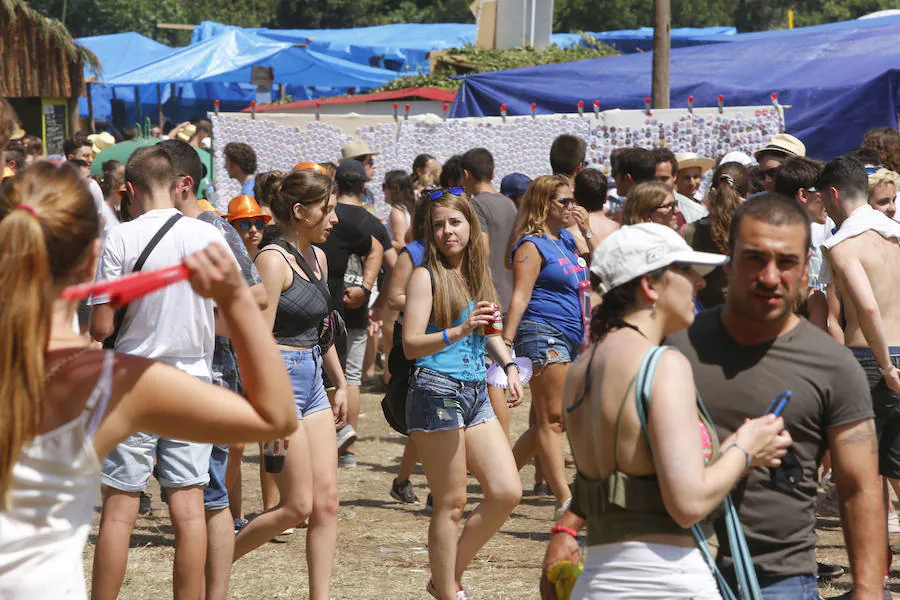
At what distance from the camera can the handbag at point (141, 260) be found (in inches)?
179

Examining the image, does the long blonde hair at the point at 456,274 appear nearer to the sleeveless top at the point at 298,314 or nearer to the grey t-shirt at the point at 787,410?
the sleeveless top at the point at 298,314

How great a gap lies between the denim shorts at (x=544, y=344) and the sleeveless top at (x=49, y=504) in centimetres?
470

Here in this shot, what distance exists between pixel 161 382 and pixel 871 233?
12.8 feet

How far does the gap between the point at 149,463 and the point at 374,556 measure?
7.37 ft

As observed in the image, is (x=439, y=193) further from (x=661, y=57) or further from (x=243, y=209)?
(x=661, y=57)

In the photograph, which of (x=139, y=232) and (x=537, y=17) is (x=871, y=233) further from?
(x=537, y=17)

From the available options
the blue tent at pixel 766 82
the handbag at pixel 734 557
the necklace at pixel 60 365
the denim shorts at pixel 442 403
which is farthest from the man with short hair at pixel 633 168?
the necklace at pixel 60 365

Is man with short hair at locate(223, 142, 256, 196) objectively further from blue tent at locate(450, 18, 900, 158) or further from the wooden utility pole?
the wooden utility pole

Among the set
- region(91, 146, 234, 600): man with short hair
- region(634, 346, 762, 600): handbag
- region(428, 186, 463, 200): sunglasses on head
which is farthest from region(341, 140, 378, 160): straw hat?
region(634, 346, 762, 600): handbag

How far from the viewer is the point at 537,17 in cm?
2098

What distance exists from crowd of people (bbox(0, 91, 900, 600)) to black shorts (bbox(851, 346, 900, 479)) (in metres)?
0.02

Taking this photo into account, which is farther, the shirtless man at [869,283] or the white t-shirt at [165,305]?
the shirtless man at [869,283]

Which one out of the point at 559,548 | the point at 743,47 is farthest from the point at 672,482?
the point at 743,47

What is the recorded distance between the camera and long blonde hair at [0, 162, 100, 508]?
7.32 ft
